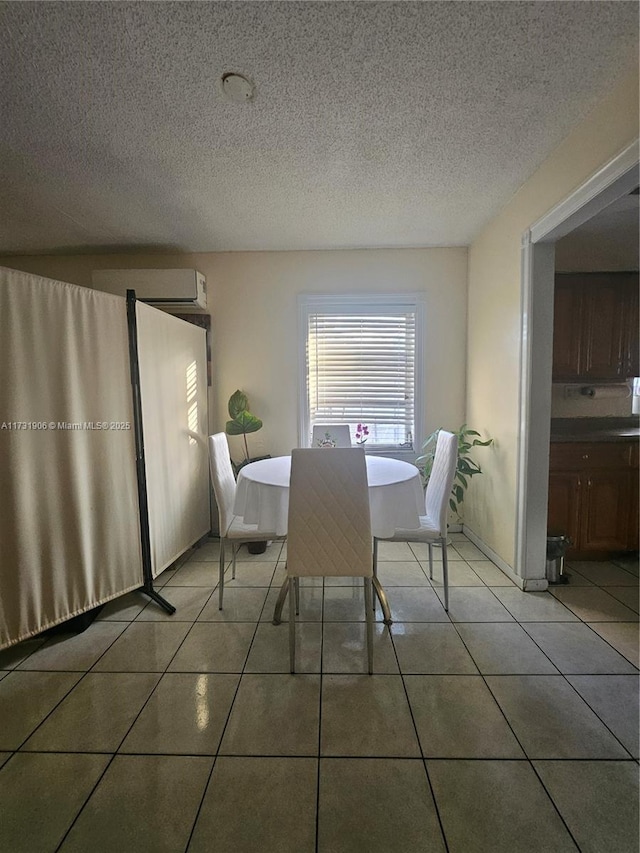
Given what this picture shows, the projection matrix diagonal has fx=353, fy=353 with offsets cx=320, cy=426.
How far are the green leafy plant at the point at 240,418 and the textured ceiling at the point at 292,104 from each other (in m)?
1.35

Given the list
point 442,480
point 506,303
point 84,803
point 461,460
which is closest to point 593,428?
point 461,460

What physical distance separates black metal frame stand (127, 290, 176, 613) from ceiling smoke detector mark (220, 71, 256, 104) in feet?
3.58

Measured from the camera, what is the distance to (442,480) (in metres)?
2.08

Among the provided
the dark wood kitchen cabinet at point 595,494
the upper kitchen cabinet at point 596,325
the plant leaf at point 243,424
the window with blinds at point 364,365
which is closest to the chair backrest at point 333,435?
the window with blinds at point 364,365

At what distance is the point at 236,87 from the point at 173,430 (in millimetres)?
1911

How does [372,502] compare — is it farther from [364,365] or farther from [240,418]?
[364,365]

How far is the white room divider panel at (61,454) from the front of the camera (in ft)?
5.39

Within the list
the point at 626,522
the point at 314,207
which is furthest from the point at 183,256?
the point at 626,522

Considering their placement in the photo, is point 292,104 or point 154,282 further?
point 154,282

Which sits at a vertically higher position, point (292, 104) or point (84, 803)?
point (292, 104)

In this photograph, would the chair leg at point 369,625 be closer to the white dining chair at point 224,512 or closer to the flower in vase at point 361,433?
the white dining chair at point 224,512

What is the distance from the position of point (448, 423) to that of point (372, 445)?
70cm

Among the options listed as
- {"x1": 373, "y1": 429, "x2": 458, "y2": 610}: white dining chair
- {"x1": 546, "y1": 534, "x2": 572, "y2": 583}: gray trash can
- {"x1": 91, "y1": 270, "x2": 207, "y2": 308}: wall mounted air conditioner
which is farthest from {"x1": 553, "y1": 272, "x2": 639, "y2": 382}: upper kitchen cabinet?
{"x1": 91, "y1": 270, "x2": 207, "y2": 308}: wall mounted air conditioner

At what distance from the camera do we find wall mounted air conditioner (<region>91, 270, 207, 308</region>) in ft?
9.50
